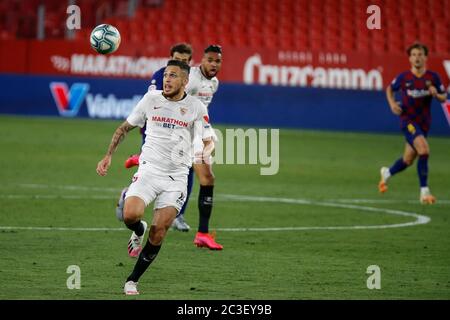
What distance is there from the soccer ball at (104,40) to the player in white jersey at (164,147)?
1837mm

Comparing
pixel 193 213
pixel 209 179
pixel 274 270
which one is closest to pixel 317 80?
pixel 193 213

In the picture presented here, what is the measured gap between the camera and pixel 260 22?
3309 cm

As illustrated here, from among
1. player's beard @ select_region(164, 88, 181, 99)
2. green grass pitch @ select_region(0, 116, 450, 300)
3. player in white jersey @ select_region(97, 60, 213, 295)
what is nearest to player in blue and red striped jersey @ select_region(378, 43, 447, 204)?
green grass pitch @ select_region(0, 116, 450, 300)

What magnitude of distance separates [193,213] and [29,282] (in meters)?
5.90

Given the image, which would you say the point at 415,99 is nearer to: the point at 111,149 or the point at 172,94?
the point at 172,94

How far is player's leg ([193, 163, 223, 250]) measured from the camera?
1191cm

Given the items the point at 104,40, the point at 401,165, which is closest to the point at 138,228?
the point at 104,40

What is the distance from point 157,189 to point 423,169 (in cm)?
815

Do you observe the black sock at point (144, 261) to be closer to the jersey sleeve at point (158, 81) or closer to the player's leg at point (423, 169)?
the jersey sleeve at point (158, 81)

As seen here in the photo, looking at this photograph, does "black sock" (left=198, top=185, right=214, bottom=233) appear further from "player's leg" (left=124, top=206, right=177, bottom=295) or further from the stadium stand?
the stadium stand

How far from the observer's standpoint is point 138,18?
33.9m

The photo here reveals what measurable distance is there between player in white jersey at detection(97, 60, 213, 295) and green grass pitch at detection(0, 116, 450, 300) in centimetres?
71

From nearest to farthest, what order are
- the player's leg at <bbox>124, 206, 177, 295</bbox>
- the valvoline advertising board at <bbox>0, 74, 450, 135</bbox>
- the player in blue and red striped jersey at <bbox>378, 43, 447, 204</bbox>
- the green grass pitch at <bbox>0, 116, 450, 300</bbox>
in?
the player's leg at <bbox>124, 206, 177, 295</bbox>, the green grass pitch at <bbox>0, 116, 450, 300</bbox>, the player in blue and red striped jersey at <bbox>378, 43, 447, 204</bbox>, the valvoline advertising board at <bbox>0, 74, 450, 135</bbox>

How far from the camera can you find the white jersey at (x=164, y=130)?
9.70m
